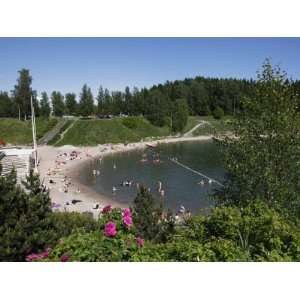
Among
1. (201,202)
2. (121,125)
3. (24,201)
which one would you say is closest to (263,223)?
(24,201)

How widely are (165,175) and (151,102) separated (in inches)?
1749

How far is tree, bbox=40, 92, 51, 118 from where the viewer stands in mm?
69969

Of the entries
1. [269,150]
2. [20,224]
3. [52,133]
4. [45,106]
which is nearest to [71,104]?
[45,106]

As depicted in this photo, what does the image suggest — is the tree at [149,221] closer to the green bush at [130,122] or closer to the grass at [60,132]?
the grass at [60,132]

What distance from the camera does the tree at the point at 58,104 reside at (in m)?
71.2

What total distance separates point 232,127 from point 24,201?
5969 mm

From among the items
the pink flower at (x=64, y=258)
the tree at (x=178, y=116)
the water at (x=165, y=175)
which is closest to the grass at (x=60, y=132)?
the water at (x=165, y=175)

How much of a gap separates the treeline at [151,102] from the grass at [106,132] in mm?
4210

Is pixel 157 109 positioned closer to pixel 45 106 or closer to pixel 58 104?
pixel 58 104

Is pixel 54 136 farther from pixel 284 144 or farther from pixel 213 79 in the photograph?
pixel 284 144

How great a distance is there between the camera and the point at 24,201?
28.8 ft

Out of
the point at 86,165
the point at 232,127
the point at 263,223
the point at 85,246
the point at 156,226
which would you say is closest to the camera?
the point at 85,246

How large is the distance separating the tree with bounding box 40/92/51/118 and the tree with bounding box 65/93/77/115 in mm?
4066

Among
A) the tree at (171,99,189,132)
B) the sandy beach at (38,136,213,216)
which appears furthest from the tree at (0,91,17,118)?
the tree at (171,99,189,132)
